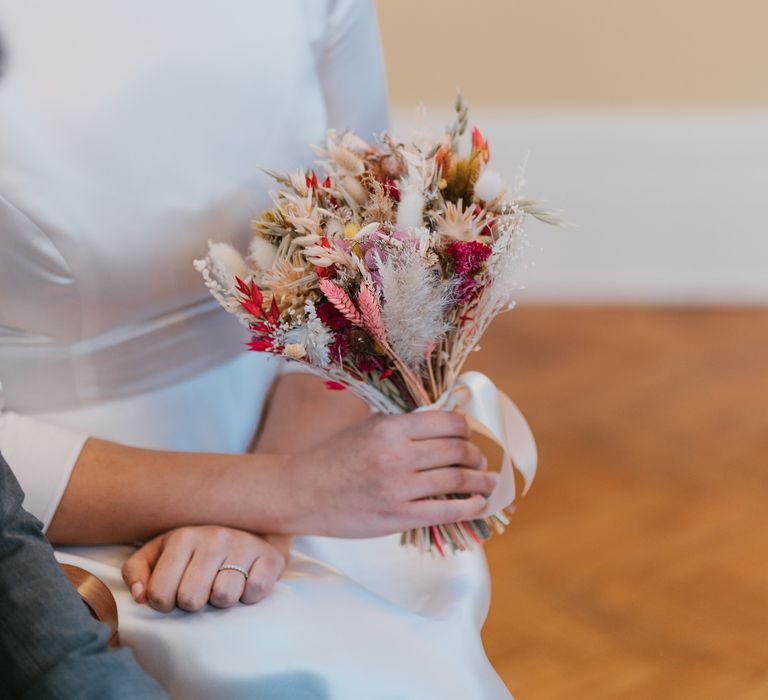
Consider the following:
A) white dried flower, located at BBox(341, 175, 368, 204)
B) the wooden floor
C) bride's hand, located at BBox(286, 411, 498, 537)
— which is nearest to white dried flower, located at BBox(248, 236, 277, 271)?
white dried flower, located at BBox(341, 175, 368, 204)

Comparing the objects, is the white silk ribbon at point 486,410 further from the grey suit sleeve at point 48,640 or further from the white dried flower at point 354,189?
the grey suit sleeve at point 48,640

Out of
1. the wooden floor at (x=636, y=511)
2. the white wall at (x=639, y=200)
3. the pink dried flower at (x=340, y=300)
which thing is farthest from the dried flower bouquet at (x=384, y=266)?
the white wall at (x=639, y=200)

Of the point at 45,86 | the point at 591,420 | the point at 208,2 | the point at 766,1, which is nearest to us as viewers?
the point at 45,86

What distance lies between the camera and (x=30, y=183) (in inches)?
50.8

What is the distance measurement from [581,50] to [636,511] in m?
1.72

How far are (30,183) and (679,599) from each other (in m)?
1.59

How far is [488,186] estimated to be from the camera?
1246mm

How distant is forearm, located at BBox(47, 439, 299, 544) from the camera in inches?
51.8

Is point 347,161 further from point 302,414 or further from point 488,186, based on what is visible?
point 302,414

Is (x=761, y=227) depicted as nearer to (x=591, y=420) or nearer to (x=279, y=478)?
(x=591, y=420)

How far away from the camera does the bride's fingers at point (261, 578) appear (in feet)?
4.03

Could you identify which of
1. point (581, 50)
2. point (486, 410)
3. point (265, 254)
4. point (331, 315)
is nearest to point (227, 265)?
point (265, 254)

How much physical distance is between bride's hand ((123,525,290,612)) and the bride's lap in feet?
0.05

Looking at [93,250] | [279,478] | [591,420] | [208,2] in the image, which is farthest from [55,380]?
[591,420]
